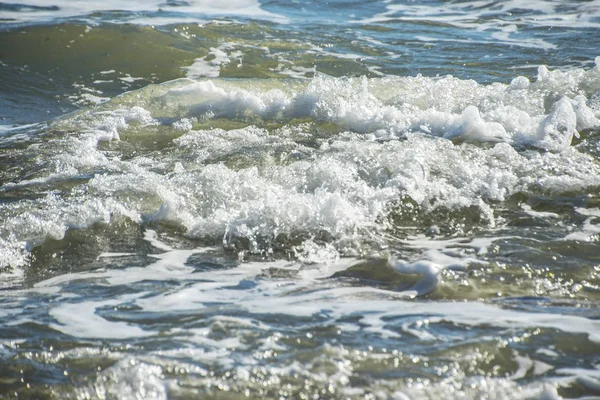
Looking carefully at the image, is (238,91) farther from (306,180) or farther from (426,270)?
(426,270)

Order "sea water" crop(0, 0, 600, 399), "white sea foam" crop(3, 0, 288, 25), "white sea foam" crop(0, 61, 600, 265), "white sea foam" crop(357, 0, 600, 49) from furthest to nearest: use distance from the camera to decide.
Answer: "white sea foam" crop(3, 0, 288, 25) → "white sea foam" crop(357, 0, 600, 49) → "white sea foam" crop(0, 61, 600, 265) → "sea water" crop(0, 0, 600, 399)

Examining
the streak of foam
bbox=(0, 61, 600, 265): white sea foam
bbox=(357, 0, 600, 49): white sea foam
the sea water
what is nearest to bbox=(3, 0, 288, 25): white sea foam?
bbox=(357, 0, 600, 49): white sea foam

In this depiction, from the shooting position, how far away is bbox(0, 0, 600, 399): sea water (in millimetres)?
2320

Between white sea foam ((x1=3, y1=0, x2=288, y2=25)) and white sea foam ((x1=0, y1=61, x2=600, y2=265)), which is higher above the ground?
white sea foam ((x1=3, y1=0, x2=288, y2=25))

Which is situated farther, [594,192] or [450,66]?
[450,66]

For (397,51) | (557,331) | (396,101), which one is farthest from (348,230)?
(397,51)

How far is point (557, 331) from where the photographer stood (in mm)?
2576

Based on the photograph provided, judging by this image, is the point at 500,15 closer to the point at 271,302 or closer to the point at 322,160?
the point at 322,160

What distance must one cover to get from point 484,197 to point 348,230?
3.66 ft

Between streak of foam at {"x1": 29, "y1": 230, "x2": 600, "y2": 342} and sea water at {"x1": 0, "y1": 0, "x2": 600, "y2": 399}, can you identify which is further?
streak of foam at {"x1": 29, "y1": 230, "x2": 600, "y2": 342}

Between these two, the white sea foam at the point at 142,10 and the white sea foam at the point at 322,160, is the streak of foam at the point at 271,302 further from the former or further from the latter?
the white sea foam at the point at 142,10

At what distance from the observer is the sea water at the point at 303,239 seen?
2.32 metres

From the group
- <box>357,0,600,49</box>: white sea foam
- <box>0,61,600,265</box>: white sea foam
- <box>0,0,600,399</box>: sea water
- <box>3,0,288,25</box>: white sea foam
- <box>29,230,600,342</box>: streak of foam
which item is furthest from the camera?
<box>3,0,288,25</box>: white sea foam

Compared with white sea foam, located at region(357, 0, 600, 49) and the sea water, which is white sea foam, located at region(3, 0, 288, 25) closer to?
white sea foam, located at region(357, 0, 600, 49)
